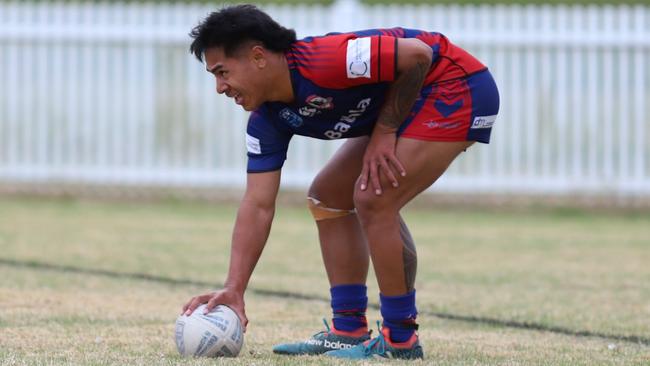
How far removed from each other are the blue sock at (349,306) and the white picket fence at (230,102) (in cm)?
846

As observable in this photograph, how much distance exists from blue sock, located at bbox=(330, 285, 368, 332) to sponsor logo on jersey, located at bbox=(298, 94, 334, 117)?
0.91 metres

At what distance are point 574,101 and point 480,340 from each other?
8.54 meters

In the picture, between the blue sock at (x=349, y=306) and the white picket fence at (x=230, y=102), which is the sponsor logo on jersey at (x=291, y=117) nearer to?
the blue sock at (x=349, y=306)

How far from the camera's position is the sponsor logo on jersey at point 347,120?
5656 millimetres

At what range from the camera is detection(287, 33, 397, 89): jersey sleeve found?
543cm

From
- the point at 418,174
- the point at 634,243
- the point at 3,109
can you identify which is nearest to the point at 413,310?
the point at 418,174

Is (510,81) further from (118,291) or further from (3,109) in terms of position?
(118,291)

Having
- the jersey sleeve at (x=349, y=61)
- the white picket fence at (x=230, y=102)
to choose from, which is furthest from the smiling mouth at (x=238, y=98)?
the white picket fence at (x=230, y=102)

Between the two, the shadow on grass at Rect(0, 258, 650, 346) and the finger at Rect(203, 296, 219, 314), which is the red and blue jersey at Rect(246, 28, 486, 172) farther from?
the shadow on grass at Rect(0, 258, 650, 346)

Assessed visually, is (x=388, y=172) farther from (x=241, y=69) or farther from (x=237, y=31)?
(x=237, y=31)

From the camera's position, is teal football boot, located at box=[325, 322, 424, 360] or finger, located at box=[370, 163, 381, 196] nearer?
finger, located at box=[370, 163, 381, 196]

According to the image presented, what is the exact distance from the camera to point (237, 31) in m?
5.44

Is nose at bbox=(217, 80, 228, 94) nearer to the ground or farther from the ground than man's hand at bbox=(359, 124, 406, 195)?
farther from the ground

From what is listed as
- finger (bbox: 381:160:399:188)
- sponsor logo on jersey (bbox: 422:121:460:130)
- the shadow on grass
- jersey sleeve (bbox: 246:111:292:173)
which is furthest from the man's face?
the shadow on grass
